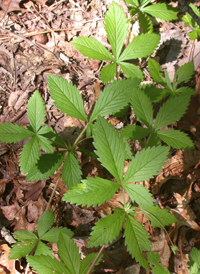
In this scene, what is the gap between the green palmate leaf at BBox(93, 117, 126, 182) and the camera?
4.50 ft

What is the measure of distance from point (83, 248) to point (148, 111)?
1357 millimetres

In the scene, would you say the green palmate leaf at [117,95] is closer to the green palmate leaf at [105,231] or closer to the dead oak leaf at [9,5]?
the green palmate leaf at [105,231]

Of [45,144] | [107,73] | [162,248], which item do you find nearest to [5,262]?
[45,144]

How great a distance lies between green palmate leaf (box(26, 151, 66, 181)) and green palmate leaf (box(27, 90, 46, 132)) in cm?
25

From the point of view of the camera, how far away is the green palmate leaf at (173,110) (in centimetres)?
177

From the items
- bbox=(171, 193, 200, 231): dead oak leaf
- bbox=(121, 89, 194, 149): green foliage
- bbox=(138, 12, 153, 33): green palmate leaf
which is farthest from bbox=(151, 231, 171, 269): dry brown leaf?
bbox=(138, 12, 153, 33): green palmate leaf

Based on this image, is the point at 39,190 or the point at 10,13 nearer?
the point at 39,190

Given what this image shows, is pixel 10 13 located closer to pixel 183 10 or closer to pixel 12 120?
pixel 12 120

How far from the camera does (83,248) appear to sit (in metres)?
1.98

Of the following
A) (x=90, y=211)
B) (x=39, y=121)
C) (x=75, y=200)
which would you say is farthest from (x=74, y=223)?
(x=39, y=121)

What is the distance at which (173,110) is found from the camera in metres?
1.78

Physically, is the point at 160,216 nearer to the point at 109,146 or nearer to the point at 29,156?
the point at 109,146

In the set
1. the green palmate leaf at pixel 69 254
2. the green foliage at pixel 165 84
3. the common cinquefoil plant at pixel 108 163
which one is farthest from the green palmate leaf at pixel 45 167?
the green foliage at pixel 165 84

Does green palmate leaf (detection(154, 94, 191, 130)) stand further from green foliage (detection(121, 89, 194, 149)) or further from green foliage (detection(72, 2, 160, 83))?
green foliage (detection(72, 2, 160, 83))
